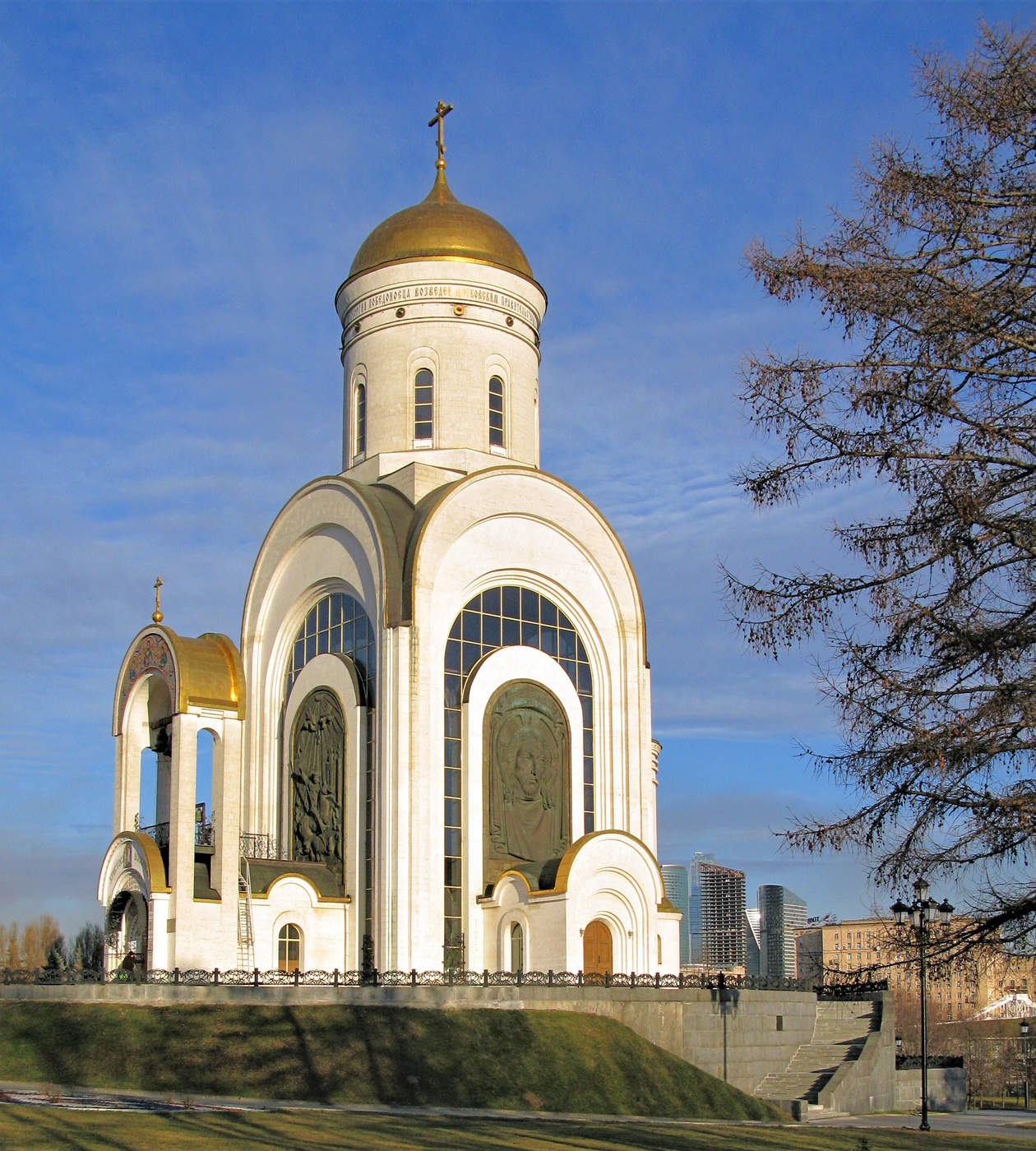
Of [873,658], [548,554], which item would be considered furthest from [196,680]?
[873,658]

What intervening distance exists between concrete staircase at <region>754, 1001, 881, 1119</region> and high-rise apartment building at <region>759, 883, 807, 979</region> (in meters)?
79.4

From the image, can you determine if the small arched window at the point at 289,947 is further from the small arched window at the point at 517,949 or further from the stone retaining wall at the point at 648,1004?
the small arched window at the point at 517,949

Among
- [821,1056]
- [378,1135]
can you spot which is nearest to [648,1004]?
[821,1056]

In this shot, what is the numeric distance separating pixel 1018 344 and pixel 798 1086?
19009 mm

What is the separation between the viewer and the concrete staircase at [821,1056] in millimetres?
23219

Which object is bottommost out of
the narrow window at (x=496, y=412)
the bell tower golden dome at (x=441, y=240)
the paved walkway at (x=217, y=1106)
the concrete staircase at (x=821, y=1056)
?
the concrete staircase at (x=821, y=1056)

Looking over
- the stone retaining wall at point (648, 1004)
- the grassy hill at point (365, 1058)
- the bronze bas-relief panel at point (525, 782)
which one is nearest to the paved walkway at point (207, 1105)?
the grassy hill at point (365, 1058)

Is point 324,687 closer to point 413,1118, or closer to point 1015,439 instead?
point 413,1118

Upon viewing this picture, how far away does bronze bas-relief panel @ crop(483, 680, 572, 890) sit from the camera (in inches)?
1059

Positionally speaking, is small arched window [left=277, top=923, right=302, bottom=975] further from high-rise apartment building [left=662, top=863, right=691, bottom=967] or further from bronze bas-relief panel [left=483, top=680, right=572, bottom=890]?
high-rise apartment building [left=662, top=863, right=691, bottom=967]

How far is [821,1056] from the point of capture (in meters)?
25.0

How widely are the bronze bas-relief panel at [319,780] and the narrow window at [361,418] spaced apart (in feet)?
20.7

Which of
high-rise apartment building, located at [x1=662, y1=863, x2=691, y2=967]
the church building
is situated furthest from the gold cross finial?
high-rise apartment building, located at [x1=662, y1=863, x2=691, y2=967]

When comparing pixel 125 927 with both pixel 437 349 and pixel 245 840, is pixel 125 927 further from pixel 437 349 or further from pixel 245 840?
pixel 437 349
